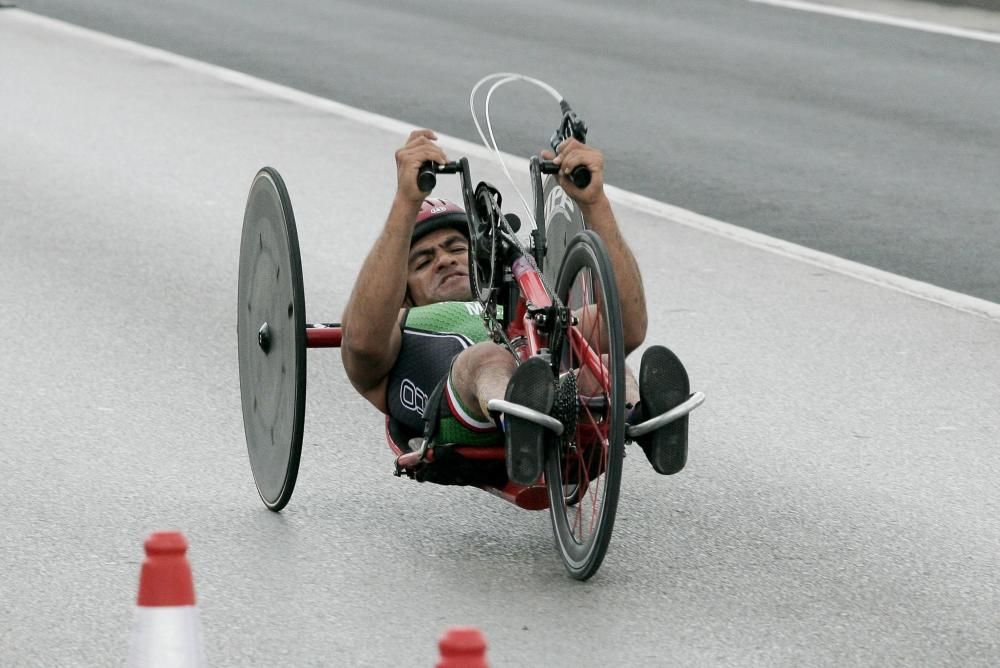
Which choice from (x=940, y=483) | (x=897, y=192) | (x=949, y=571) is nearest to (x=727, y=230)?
(x=897, y=192)

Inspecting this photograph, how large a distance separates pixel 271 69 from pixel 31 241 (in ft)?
19.2

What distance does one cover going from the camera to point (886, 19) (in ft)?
60.5

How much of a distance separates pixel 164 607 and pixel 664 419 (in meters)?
1.64

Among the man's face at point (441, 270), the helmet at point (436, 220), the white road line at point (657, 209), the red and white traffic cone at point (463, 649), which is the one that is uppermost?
the helmet at point (436, 220)

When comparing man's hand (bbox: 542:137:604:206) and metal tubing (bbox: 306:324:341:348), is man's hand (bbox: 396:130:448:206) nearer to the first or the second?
man's hand (bbox: 542:137:604:206)

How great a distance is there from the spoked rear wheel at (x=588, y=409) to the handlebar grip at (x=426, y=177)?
1.46 feet

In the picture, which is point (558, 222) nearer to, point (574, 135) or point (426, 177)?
point (574, 135)

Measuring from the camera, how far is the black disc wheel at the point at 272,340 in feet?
18.4

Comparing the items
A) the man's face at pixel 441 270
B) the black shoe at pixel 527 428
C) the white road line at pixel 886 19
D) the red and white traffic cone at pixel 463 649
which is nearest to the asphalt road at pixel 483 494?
the black shoe at pixel 527 428

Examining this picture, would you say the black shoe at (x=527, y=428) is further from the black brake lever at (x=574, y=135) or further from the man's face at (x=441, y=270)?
the man's face at (x=441, y=270)

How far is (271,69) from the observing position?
1548 cm

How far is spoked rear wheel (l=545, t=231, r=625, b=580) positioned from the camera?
4.89 metres

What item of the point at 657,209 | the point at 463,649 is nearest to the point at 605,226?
the point at 463,649

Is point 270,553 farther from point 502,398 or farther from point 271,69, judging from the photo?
→ point 271,69
